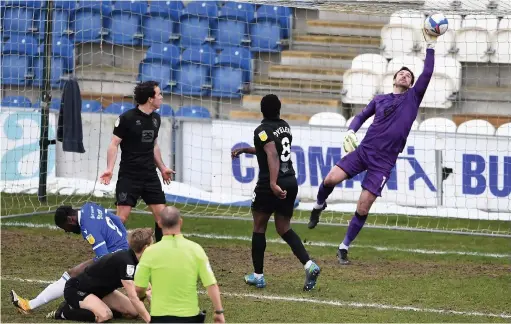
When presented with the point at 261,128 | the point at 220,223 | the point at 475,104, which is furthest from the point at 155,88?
the point at 475,104

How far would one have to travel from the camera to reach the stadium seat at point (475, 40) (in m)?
19.3

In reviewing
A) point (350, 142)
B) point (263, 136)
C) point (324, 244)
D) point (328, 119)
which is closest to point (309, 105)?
point (328, 119)

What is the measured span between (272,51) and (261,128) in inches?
387

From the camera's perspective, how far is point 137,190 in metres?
12.2

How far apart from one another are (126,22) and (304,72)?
3963 mm

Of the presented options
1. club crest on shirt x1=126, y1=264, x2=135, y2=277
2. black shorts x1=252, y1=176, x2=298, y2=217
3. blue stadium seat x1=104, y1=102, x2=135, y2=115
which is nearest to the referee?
club crest on shirt x1=126, y1=264, x2=135, y2=277

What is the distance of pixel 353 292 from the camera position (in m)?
11.4

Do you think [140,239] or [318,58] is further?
[318,58]

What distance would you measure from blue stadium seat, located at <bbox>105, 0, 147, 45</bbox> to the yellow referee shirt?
47.7 feet

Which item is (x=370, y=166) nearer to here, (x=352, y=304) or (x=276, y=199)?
(x=276, y=199)

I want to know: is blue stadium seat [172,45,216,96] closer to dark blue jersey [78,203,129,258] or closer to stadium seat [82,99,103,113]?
stadium seat [82,99,103,113]

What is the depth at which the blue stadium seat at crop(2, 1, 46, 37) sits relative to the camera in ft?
64.8

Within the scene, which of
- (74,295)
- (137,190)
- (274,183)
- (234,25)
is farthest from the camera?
(234,25)

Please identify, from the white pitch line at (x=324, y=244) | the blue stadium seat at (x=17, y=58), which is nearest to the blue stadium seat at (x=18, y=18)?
the blue stadium seat at (x=17, y=58)
